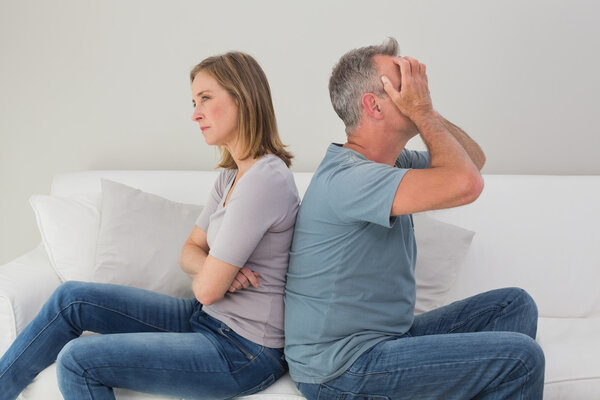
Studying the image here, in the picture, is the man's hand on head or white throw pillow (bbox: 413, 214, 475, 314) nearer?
the man's hand on head

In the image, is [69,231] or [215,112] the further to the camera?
[69,231]

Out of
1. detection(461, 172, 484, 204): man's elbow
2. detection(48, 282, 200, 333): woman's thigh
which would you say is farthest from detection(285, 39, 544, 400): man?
detection(48, 282, 200, 333): woman's thigh

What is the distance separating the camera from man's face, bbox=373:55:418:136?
57.6 inches

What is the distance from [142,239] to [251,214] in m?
0.79

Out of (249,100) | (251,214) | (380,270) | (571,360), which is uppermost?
(249,100)

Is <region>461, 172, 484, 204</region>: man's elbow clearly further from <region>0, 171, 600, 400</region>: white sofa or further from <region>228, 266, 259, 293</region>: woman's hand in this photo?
<region>0, 171, 600, 400</region>: white sofa

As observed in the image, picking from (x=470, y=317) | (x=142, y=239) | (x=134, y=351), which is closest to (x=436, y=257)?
(x=470, y=317)

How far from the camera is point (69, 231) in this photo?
2.20 m

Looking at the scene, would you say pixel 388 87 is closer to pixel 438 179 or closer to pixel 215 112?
pixel 438 179

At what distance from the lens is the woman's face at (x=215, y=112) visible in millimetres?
1646

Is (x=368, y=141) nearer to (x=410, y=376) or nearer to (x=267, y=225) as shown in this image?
(x=267, y=225)

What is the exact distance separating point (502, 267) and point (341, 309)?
107cm

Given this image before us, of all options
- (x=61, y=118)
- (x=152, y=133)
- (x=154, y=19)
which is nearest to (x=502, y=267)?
(x=152, y=133)

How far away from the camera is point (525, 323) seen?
159cm
